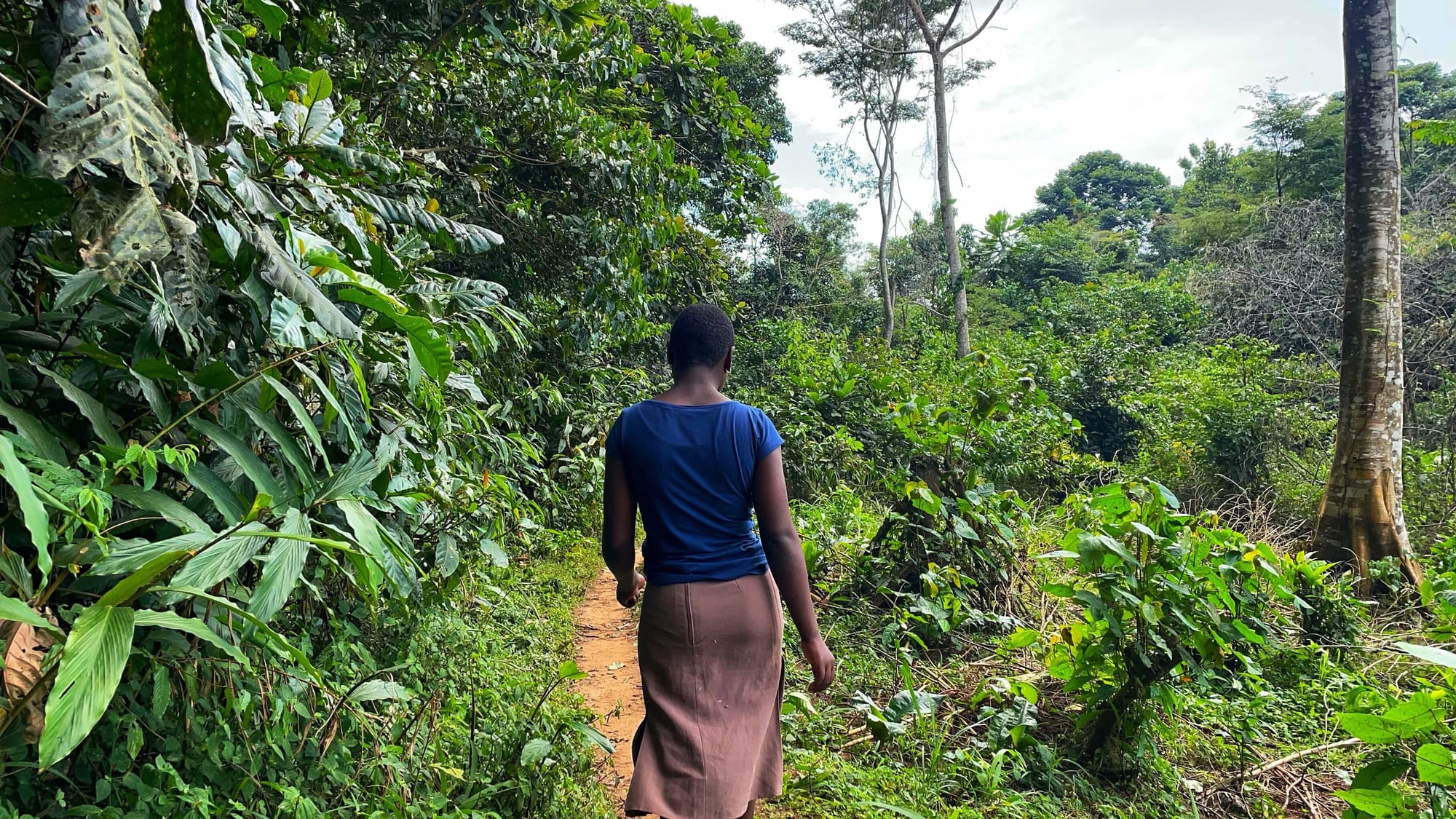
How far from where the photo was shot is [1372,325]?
5.44 meters

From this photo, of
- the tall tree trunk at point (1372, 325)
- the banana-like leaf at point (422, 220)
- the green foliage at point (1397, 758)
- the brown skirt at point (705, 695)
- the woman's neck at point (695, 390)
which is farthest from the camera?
the tall tree trunk at point (1372, 325)

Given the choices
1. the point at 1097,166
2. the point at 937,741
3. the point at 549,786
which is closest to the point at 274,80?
the point at 549,786

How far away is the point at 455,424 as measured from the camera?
8.93 feet

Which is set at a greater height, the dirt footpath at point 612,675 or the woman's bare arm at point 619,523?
the woman's bare arm at point 619,523

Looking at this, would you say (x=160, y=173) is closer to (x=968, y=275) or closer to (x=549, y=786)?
(x=549, y=786)

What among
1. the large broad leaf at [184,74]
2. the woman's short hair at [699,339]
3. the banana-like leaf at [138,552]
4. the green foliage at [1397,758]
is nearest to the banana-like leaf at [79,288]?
the large broad leaf at [184,74]

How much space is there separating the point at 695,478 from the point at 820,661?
62cm

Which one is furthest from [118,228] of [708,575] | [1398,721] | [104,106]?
[1398,721]

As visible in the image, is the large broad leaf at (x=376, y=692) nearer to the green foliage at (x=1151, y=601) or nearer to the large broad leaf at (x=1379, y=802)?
the green foliage at (x=1151, y=601)

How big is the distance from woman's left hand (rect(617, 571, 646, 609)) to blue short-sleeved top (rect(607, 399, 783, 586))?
0.17m

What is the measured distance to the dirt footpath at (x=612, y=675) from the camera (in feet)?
10.4

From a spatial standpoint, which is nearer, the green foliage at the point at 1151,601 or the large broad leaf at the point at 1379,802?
the large broad leaf at the point at 1379,802

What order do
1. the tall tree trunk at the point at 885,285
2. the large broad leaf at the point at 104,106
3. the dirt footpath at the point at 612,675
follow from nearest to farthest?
the large broad leaf at the point at 104,106
the dirt footpath at the point at 612,675
the tall tree trunk at the point at 885,285

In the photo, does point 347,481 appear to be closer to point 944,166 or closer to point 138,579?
point 138,579
